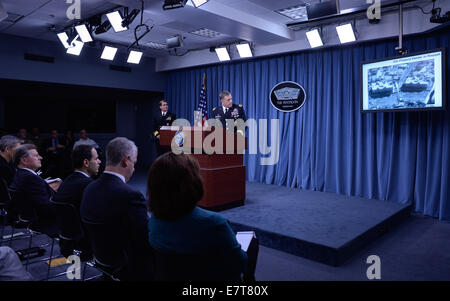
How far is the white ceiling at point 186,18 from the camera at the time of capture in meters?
4.53

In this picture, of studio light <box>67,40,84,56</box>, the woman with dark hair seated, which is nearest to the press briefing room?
the woman with dark hair seated

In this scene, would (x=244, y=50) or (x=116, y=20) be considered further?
(x=244, y=50)

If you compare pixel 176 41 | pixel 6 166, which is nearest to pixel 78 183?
pixel 6 166

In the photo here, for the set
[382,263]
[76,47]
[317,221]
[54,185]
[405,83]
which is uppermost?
[76,47]

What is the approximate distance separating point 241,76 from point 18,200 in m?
5.26

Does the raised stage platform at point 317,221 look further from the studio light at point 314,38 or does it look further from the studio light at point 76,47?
the studio light at point 76,47

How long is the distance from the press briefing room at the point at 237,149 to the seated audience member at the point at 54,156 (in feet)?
0.11

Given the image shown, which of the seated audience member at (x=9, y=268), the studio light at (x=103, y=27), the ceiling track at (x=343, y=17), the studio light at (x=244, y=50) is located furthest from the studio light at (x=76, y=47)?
the seated audience member at (x=9, y=268)

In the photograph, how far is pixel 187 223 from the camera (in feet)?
4.47

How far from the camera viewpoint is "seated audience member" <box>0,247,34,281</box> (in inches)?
62.9

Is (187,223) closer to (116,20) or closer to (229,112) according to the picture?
(229,112)

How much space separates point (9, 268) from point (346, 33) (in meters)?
5.11

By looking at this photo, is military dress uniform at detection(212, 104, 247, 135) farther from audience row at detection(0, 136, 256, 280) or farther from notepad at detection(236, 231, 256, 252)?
notepad at detection(236, 231, 256, 252)

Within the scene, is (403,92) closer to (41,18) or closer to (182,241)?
(182,241)
